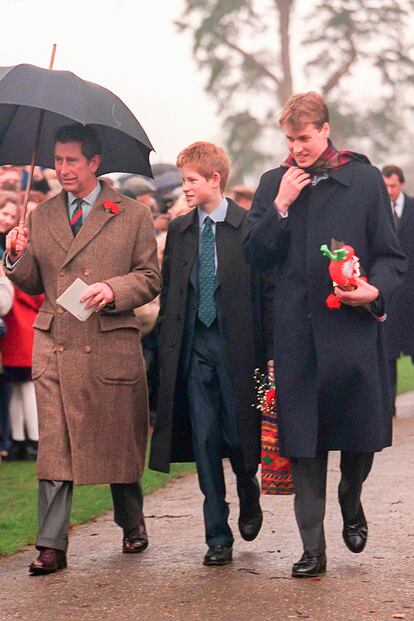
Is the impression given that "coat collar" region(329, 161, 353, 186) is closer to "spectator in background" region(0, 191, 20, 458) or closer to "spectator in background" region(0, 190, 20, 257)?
"spectator in background" region(0, 191, 20, 458)

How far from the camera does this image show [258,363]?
22.1 feet

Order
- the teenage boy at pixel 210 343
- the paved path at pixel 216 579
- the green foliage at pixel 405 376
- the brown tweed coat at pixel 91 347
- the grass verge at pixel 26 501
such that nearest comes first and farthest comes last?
the paved path at pixel 216 579, the brown tweed coat at pixel 91 347, the teenage boy at pixel 210 343, the grass verge at pixel 26 501, the green foliage at pixel 405 376

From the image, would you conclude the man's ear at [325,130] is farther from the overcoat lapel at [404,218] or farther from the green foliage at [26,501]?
the overcoat lapel at [404,218]

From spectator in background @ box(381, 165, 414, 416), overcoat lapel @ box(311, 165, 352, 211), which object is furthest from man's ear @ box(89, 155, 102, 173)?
spectator in background @ box(381, 165, 414, 416)

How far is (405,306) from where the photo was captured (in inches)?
510

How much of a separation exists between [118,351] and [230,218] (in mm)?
785

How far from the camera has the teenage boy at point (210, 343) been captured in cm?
668

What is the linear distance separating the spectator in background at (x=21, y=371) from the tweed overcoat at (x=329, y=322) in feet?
12.4

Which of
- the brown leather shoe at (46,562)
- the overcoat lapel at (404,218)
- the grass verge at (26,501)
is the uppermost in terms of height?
the overcoat lapel at (404,218)

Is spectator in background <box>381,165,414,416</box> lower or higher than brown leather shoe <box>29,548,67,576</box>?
higher

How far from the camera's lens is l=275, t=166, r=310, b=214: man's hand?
620cm

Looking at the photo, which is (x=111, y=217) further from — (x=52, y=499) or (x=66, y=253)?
(x=52, y=499)

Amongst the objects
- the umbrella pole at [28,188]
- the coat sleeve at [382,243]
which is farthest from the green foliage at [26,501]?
the coat sleeve at [382,243]

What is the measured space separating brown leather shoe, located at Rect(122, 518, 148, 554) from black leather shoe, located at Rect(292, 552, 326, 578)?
950mm
